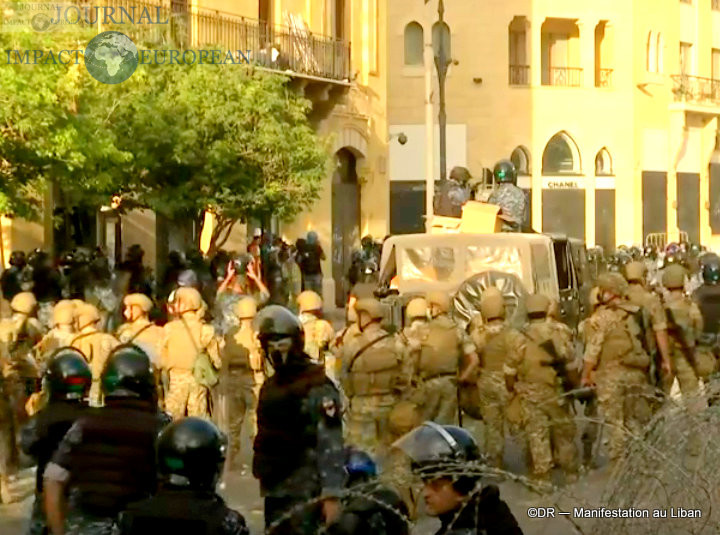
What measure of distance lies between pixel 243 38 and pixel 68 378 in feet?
81.2

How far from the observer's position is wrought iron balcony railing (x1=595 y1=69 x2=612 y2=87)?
4977 cm

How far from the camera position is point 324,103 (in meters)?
35.2

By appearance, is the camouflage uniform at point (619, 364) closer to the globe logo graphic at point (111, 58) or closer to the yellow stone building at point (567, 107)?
the globe logo graphic at point (111, 58)

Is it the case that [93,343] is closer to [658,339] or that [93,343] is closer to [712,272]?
[658,339]

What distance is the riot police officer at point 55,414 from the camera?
7.26 metres

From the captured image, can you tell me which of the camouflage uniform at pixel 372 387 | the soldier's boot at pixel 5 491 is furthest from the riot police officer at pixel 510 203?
the soldier's boot at pixel 5 491

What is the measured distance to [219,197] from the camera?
2453 centimetres

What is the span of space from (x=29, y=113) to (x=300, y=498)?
11.5 meters

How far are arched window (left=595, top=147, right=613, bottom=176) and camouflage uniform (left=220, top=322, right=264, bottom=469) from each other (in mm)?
37146

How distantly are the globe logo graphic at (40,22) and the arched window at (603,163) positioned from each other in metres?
30.7

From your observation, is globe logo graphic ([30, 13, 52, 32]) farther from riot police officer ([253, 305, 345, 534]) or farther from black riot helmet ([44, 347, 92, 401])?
riot police officer ([253, 305, 345, 534])

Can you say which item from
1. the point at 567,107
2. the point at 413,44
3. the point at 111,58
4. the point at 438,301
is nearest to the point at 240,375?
the point at 438,301

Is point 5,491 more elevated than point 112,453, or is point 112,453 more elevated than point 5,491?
point 112,453

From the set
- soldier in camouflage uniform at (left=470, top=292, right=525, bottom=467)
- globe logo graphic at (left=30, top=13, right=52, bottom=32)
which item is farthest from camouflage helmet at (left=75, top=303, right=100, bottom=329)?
globe logo graphic at (left=30, top=13, right=52, bottom=32)
